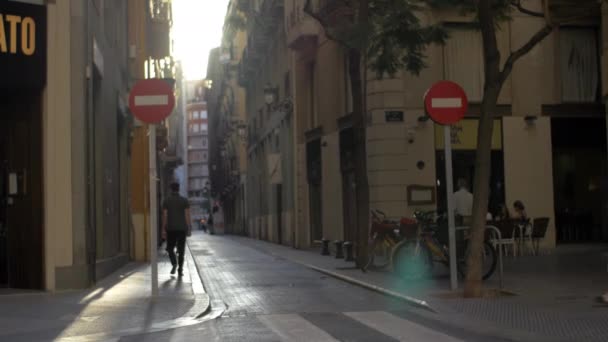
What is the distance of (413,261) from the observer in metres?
14.9

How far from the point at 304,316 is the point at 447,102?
3933 mm

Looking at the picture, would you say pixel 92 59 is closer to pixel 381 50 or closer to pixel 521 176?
pixel 381 50

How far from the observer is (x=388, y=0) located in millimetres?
15703

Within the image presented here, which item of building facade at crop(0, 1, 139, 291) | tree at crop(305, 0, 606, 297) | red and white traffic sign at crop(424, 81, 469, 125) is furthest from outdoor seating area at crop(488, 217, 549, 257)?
building facade at crop(0, 1, 139, 291)

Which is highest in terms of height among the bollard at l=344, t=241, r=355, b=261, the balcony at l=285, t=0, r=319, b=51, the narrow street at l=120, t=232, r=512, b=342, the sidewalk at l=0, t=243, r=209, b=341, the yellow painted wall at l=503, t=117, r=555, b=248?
the balcony at l=285, t=0, r=319, b=51

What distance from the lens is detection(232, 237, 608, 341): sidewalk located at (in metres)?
8.94

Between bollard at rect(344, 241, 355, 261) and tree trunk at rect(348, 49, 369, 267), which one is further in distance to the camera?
bollard at rect(344, 241, 355, 261)

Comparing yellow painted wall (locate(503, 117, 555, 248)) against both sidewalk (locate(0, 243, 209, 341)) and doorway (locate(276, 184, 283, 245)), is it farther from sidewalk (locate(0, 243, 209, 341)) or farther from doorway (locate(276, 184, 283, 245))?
doorway (locate(276, 184, 283, 245))

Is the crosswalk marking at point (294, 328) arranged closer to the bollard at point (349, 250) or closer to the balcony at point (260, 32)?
the bollard at point (349, 250)

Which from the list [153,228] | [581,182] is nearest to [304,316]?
[153,228]

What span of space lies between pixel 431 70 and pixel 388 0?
26.0 ft

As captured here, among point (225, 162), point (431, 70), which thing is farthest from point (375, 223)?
point (225, 162)

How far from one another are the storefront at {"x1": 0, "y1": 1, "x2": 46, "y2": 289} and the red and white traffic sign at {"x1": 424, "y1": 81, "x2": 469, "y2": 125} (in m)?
5.64

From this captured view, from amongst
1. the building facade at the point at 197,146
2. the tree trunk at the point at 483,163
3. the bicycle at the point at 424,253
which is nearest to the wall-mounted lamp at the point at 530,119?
the bicycle at the point at 424,253
